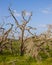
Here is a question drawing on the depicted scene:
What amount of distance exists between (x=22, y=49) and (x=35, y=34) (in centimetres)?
387

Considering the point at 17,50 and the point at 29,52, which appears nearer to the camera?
the point at 29,52

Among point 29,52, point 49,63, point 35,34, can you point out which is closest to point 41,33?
point 35,34

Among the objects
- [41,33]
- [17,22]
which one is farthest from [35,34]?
[17,22]

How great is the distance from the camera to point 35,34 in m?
41.0

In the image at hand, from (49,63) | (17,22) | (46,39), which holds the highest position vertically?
(17,22)

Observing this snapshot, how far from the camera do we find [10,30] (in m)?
42.7

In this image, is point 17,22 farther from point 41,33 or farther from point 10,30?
point 41,33

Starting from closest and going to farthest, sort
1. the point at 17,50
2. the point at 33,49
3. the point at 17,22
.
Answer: the point at 33,49 → the point at 17,22 → the point at 17,50

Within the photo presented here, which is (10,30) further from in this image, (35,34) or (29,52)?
(29,52)

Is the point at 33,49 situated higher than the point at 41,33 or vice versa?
the point at 41,33

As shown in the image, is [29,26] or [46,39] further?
[29,26]

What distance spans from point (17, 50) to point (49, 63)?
1177cm

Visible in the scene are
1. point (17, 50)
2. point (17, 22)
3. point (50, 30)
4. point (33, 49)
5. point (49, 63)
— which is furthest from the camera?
point (17, 50)

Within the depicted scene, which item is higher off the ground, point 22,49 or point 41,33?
point 41,33
